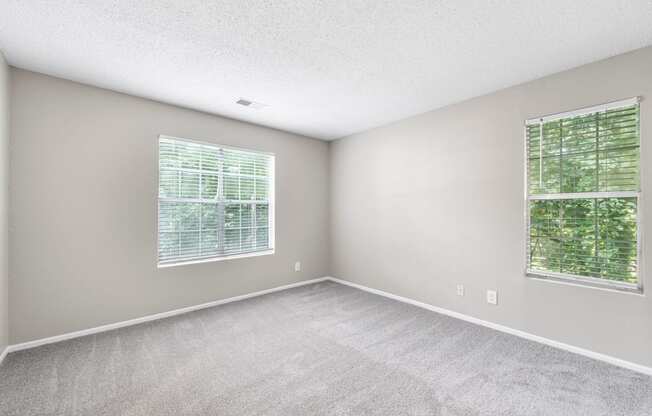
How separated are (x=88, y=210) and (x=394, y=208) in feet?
11.5

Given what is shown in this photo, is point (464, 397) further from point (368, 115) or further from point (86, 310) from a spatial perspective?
point (86, 310)

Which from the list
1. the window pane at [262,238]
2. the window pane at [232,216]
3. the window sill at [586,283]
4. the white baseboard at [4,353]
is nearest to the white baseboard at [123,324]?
the white baseboard at [4,353]

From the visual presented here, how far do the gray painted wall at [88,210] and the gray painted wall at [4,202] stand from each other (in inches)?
2.3

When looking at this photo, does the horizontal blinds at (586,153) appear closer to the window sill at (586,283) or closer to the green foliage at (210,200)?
the window sill at (586,283)

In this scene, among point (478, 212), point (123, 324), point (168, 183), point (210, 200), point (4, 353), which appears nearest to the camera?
point (4, 353)

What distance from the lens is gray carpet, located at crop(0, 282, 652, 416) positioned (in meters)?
1.72

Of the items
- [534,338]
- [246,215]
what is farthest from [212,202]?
[534,338]

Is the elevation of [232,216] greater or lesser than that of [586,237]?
greater

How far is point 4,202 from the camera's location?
2246 mm

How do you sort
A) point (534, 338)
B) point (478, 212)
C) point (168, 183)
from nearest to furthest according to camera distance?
1. point (534, 338)
2. point (478, 212)
3. point (168, 183)

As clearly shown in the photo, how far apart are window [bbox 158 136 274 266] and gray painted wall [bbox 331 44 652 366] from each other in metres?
1.40

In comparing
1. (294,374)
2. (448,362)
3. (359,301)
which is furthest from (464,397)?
(359,301)

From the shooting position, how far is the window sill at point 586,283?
2.14 meters

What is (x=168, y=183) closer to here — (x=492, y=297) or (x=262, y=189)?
(x=262, y=189)
